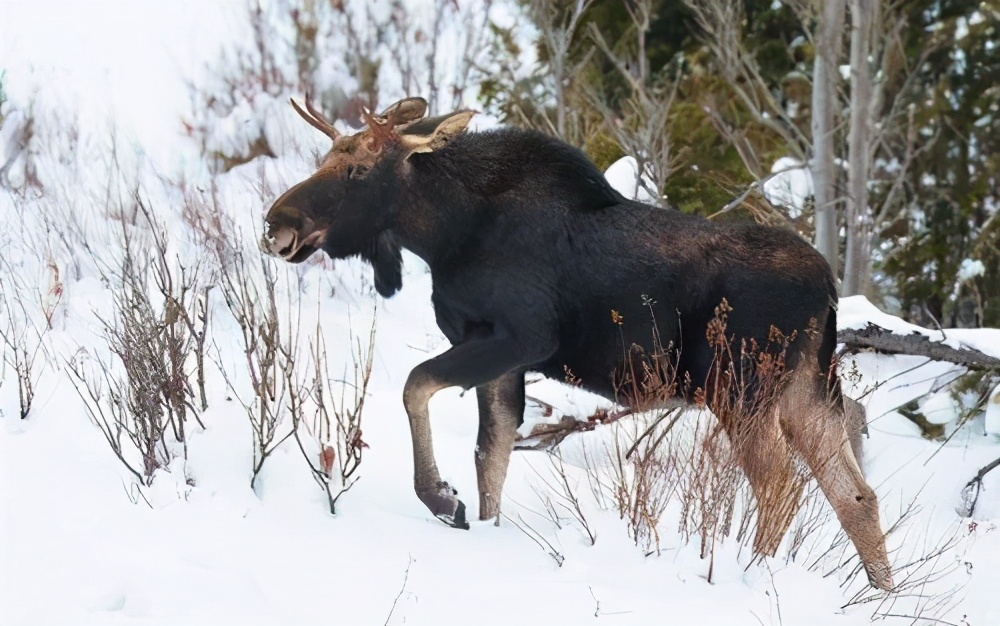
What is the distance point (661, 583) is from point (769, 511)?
57 cm

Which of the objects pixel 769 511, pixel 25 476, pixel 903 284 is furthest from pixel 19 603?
pixel 903 284

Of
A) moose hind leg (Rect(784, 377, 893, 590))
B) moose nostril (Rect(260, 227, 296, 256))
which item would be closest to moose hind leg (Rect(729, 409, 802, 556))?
moose hind leg (Rect(784, 377, 893, 590))

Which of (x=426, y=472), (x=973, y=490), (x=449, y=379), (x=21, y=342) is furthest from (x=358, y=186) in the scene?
(x=973, y=490)

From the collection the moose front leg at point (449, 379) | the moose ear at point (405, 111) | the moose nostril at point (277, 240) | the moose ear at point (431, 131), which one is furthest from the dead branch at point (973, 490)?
the moose nostril at point (277, 240)

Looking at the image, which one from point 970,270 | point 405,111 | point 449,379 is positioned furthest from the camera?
point 970,270

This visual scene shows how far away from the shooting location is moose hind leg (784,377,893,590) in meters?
5.43

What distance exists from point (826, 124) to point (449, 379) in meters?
Result: 6.49

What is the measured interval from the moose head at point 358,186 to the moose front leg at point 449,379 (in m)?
0.73

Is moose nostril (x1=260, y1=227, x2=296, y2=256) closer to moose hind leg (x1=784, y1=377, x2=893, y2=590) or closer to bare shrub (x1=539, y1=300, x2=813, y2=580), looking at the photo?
bare shrub (x1=539, y1=300, x2=813, y2=580)

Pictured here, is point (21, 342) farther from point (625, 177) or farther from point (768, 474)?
point (625, 177)

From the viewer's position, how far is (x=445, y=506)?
5.32 m

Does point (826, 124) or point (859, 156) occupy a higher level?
point (826, 124)

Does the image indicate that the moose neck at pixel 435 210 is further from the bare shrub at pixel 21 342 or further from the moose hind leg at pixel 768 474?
the bare shrub at pixel 21 342

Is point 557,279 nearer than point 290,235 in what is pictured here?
No
